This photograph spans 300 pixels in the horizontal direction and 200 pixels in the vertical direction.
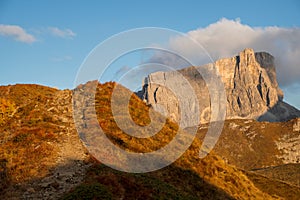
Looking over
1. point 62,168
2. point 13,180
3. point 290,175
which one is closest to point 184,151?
point 62,168

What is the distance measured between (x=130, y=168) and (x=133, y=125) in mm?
11054

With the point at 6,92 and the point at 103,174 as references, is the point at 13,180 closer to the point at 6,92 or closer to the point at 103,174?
the point at 103,174

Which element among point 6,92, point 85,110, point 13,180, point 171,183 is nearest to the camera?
point 13,180

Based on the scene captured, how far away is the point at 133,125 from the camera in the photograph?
45219 millimetres

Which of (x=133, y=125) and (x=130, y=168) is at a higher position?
(x=133, y=125)

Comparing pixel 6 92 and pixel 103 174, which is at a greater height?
pixel 6 92

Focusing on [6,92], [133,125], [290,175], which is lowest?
[290,175]

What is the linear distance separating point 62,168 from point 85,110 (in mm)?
16111

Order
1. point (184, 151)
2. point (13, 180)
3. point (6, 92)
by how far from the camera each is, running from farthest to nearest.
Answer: point (6, 92) < point (184, 151) < point (13, 180)

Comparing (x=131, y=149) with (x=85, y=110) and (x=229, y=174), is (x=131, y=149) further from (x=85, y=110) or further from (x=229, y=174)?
(x=229, y=174)

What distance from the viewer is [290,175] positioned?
101 m

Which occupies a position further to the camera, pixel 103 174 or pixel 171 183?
pixel 171 183

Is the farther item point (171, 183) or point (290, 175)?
point (290, 175)

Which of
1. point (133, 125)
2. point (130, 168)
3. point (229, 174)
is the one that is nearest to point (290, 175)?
point (229, 174)
